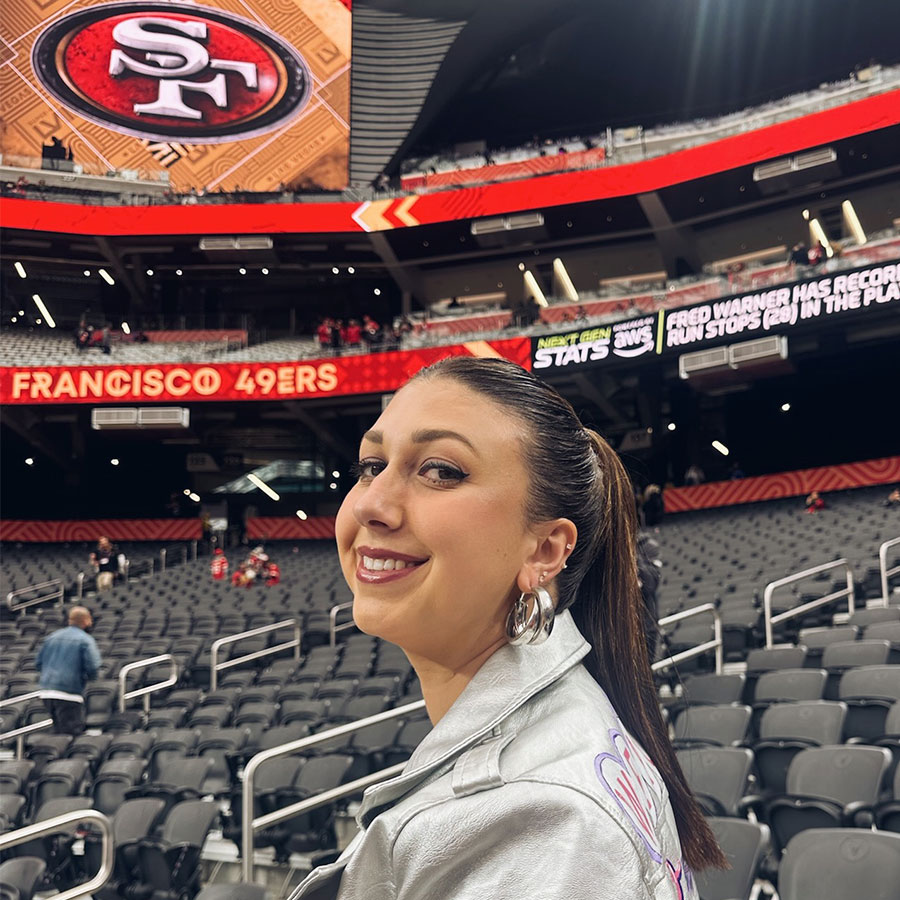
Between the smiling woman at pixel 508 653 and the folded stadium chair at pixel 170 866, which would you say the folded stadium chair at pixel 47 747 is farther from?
the smiling woman at pixel 508 653

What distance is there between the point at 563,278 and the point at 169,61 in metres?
12.4

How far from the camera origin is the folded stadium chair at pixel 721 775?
4.43m

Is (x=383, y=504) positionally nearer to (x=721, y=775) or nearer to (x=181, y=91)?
(x=721, y=775)

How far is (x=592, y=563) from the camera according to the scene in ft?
4.61

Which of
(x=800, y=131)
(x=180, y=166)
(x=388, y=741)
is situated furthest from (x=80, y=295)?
(x=388, y=741)

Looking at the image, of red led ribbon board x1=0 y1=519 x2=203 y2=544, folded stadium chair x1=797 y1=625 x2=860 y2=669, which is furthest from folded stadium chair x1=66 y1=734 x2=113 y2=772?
red led ribbon board x1=0 y1=519 x2=203 y2=544

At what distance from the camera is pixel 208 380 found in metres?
22.5

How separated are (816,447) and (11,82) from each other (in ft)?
74.6

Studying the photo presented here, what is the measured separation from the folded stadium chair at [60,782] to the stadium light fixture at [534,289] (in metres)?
18.9

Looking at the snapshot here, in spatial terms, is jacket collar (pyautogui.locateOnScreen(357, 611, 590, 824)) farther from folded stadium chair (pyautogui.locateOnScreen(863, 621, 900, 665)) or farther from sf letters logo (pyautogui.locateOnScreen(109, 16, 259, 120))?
sf letters logo (pyautogui.locateOnScreen(109, 16, 259, 120))

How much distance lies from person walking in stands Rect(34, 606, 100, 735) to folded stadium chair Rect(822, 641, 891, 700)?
5753mm

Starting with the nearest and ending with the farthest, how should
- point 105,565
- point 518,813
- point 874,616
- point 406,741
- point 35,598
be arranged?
point 518,813 < point 406,741 < point 874,616 < point 35,598 < point 105,565

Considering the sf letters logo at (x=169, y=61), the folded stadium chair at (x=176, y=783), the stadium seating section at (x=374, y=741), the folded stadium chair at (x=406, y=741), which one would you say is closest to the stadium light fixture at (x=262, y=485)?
the sf letters logo at (x=169, y=61)

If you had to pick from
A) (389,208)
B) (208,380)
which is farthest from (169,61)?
(208,380)
